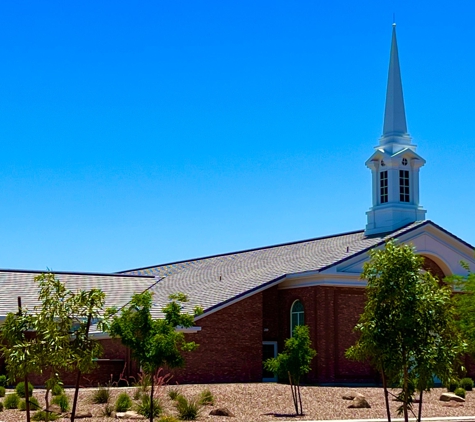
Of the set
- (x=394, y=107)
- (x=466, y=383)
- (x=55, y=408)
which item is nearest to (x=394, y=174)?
(x=394, y=107)

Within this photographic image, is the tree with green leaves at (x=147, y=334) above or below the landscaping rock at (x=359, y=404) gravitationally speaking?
above

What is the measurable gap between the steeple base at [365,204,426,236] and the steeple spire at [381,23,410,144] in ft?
12.3

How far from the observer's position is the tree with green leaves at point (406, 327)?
20.2m

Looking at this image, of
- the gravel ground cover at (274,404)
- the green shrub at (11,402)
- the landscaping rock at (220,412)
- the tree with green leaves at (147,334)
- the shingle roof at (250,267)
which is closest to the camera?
the tree with green leaves at (147,334)

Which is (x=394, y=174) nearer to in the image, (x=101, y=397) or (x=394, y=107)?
(x=394, y=107)

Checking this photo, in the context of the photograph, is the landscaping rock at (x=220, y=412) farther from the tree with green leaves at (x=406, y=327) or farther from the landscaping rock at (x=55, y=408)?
the tree with green leaves at (x=406, y=327)

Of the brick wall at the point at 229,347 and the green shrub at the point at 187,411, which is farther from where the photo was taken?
the brick wall at the point at 229,347

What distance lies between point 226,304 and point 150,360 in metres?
15.5

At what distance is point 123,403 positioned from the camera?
26.4 m

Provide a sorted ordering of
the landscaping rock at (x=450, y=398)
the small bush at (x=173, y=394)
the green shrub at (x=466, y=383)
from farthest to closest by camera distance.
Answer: the green shrub at (x=466, y=383)
the landscaping rock at (x=450, y=398)
the small bush at (x=173, y=394)

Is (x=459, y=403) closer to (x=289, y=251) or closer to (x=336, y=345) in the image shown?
(x=336, y=345)

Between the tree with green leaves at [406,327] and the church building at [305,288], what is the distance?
16240 mm

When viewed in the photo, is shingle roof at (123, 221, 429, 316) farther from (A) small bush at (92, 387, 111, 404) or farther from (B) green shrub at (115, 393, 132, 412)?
(B) green shrub at (115, 393, 132, 412)

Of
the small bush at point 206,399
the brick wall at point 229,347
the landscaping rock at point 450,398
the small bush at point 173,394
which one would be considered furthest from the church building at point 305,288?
the small bush at point 206,399
